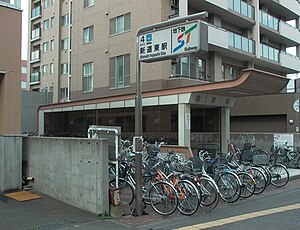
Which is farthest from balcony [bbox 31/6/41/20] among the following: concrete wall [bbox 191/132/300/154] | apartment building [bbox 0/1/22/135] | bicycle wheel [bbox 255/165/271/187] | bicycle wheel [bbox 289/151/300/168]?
bicycle wheel [bbox 255/165/271/187]

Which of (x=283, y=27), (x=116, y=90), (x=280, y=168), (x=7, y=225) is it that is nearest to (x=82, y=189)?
(x=7, y=225)

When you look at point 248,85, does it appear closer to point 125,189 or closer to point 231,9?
point 125,189

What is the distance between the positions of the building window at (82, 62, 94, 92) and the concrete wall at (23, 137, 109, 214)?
48.5 ft

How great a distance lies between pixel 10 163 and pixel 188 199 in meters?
4.96

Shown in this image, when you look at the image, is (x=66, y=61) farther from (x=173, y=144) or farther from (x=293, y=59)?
(x=173, y=144)

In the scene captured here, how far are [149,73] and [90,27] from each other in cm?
751

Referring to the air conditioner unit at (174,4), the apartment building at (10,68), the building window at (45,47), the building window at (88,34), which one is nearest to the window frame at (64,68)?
the building window at (45,47)

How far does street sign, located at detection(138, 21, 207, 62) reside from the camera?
6.34 metres

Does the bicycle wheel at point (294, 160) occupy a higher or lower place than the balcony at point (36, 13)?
lower

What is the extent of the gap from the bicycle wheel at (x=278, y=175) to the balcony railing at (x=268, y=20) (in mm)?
18285

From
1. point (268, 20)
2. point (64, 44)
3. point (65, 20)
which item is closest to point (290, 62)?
point (268, 20)

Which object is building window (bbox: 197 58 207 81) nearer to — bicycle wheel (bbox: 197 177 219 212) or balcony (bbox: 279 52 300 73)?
balcony (bbox: 279 52 300 73)

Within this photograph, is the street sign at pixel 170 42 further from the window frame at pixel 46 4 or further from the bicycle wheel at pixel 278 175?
the window frame at pixel 46 4

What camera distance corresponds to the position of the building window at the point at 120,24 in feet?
69.8
